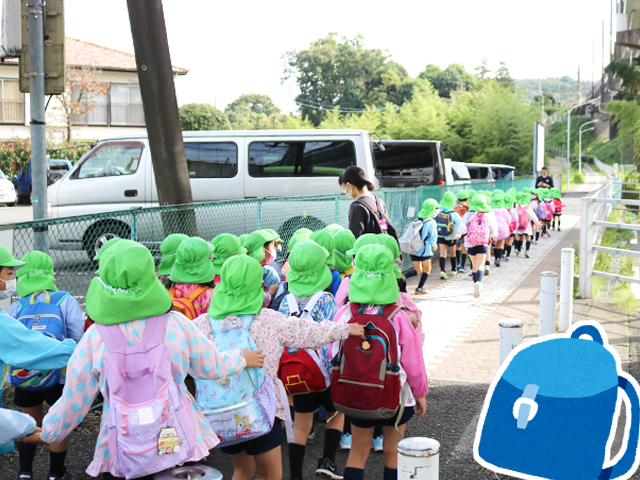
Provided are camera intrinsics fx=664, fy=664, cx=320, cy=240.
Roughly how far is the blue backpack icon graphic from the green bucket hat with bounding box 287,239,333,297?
1.24 meters

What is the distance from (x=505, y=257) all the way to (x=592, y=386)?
429 inches

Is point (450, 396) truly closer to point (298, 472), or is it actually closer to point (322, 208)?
point (298, 472)

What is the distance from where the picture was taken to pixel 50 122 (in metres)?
33.7

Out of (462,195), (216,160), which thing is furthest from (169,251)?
(462,195)

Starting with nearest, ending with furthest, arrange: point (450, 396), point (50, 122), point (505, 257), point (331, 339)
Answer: point (331, 339), point (450, 396), point (505, 257), point (50, 122)

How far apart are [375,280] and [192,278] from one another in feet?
4.65

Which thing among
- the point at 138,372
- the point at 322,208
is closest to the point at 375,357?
the point at 138,372

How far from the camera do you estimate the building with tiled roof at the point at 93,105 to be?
33500mm

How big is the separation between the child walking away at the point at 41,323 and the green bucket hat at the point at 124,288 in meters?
1.35

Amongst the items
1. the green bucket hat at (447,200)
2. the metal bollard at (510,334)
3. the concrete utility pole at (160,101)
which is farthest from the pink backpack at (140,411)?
the green bucket hat at (447,200)

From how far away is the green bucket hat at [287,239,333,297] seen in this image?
3.70 metres

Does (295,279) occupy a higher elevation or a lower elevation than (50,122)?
lower

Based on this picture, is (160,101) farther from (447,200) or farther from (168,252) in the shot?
(447,200)

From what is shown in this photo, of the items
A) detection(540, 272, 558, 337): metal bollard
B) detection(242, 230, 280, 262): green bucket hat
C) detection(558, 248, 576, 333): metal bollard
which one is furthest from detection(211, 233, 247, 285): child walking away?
detection(558, 248, 576, 333): metal bollard
